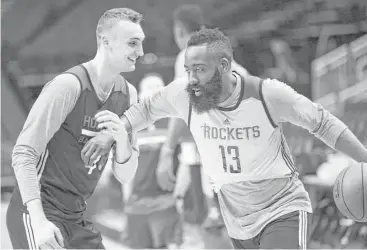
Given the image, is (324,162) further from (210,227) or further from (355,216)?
(355,216)

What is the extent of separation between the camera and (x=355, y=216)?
3.41m

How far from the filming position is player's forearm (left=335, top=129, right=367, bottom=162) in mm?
3242

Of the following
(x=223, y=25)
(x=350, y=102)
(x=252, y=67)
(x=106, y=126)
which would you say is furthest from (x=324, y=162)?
(x=106, y=126)

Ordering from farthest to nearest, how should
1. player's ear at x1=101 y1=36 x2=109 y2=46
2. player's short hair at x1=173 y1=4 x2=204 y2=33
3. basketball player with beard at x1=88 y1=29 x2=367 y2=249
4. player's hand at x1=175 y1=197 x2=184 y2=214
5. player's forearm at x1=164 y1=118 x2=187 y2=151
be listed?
1. player's hand at x1=175 y1=197 x2=184 y2=214
2. player's short hair at x1=173 y1=4 x2=204 y2=33
3. player's forearm at x1=164 y1=118 x2=187 y2=151
4. player's ear at x1=101 y1=36 x2=109 y2=46
5. basketball player with beard at x1=88 y1=29 x2=367 y2=249

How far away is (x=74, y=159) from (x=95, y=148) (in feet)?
0.43

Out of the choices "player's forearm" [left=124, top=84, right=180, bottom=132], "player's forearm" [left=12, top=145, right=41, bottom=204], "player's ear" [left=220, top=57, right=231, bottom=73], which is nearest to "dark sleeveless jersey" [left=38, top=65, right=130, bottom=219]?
"player's forearm" [left=124, top=84, right=180, bottom=132]

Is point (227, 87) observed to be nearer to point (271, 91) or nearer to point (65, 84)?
point (271, 91)

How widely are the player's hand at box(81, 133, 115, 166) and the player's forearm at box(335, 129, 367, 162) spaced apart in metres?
1.27

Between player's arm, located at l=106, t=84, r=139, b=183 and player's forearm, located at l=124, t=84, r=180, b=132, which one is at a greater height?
player's forearm, located at l=124, t=84, r=180, b=132

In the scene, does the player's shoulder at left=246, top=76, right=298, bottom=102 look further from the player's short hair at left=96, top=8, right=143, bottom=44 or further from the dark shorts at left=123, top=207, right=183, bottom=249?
the dark shorts at left=123, top=207, right=183, bottom=249

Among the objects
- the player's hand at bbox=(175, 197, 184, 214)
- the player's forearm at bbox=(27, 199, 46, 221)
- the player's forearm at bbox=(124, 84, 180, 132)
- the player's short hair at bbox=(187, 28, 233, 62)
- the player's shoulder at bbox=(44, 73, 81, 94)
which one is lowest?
the player's hand at bbox=(175, 197, 184, 214)

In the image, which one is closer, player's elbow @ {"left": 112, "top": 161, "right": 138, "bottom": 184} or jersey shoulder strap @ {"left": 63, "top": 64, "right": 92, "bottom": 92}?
jersey shoulder strap @ {"left": 63, "top": 64, "right": 92, "bottom": 92}

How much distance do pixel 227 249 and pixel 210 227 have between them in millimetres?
236

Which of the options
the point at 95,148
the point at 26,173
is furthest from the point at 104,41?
the point at 26,173
